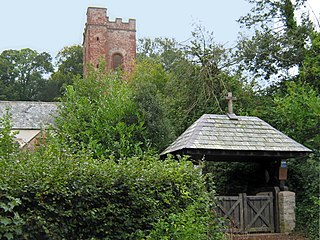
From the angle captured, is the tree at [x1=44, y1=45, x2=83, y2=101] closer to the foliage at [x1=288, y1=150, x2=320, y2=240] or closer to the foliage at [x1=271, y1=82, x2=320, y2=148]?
the foliage at [x1=271, y1=82, x2=320, y2=148]

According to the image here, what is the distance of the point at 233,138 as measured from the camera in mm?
12812

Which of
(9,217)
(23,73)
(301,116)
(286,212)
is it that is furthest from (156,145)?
(23,73)

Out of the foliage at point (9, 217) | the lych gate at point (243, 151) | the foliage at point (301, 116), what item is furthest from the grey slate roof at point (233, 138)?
the foliage at point (9, 217)

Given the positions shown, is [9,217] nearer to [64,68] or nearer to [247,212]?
[247,212]

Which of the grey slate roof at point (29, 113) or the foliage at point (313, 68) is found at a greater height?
the foliage at point (313, 68)

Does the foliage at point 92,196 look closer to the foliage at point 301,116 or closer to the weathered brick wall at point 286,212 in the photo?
the weathered brick wall at point 286,212

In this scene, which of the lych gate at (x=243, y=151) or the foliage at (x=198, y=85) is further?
the foliage at (x=198, y=85)

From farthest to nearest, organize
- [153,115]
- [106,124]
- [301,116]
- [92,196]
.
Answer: [153,115]
[106,124]
[301,116]
[92,196]

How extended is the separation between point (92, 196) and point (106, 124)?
9.56 meters

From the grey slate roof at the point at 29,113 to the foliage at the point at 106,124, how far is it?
1307cm

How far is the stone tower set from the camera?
3766 cm

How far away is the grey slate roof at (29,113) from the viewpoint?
3234 centimetres

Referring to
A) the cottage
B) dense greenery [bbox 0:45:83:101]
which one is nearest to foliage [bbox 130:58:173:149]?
the cottage

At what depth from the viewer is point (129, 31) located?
39.2 meters
